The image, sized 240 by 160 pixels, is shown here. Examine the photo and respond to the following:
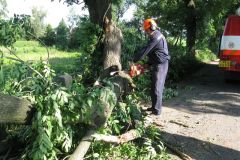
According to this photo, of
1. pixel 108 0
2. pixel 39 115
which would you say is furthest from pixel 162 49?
pixel 39 115

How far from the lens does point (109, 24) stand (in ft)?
32.1

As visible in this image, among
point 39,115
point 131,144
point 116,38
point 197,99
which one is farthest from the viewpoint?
point 197,99

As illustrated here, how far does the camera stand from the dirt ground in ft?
24.5

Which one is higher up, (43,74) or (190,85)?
(43,74)

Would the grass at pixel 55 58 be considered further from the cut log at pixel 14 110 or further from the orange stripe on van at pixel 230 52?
the orange stripe on van at pixel 230 52

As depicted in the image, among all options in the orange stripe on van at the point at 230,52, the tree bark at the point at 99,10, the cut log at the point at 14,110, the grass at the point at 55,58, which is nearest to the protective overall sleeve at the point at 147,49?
the grass at the point at 55,58

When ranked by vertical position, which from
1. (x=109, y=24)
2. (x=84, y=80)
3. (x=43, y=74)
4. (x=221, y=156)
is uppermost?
(x=109, y=24)

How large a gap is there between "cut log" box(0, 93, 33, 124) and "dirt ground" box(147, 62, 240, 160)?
278 cm

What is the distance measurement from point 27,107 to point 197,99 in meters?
8.01

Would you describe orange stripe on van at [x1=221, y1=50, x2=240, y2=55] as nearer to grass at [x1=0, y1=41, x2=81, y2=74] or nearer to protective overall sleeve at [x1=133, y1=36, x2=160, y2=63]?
grass at [x1=0, y1=41, x2=81, y2=74]

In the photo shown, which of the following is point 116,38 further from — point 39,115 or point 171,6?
point 171,6

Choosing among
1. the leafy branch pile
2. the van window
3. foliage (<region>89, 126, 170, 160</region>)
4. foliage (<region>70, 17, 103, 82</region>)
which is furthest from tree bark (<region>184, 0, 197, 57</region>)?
the leafy branch pile

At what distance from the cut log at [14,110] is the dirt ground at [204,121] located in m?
2.78

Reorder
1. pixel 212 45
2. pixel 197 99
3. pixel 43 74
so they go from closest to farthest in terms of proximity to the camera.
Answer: pixel 43 74, pixel 197 99, pixel 212 45
